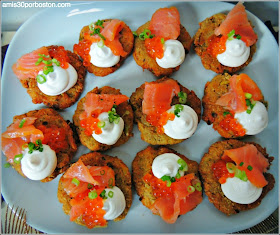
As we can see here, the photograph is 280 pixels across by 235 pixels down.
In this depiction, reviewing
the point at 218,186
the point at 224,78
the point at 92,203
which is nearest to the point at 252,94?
the point at 224,78

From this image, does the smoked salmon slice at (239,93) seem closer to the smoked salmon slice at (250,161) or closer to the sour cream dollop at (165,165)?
the smoked salmon slice at (250,161)

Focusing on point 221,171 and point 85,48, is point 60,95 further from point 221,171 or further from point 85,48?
point 221,171

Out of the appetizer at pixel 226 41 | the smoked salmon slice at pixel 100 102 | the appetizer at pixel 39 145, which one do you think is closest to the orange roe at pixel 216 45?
the appetizer at pixel 226 41

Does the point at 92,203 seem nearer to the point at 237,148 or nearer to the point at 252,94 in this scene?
the point at 237,148

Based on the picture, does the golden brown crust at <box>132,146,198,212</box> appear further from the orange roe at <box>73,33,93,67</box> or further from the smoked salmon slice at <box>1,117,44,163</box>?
the orange roe at <box>73,33,93,67</box>

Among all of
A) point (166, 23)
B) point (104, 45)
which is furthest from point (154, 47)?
point (104, 45)
